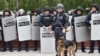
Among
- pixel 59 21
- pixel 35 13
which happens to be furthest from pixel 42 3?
pixel 59 21

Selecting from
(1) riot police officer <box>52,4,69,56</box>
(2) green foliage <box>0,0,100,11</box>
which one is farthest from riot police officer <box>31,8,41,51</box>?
(2) green foliage <box>0,0,100,11</box>

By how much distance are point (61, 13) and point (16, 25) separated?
3195 millimetres

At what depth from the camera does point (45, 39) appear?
49.0 feet

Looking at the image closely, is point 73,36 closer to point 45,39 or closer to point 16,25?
point 45,39

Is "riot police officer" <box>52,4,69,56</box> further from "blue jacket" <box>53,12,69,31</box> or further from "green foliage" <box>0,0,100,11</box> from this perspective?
"green foliage" <box>0,0,100,11</box>

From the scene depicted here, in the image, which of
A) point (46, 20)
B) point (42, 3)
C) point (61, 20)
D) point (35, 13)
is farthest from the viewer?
point (42, 3)

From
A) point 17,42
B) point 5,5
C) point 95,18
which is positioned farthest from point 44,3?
point 95,18

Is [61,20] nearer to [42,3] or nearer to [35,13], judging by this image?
[35,13]

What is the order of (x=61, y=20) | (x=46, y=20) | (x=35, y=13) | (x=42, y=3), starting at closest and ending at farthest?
(x=61, y=20), (x=46, y=20), (x=35, y=13), (x=42, y=3)

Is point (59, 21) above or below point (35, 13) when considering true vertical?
below

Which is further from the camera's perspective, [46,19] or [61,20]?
[46,19]

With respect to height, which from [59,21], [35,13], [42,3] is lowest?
[59,21]

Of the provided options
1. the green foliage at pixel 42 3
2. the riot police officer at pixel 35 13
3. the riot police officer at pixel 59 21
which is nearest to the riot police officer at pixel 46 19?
the riot police officer at pixel 35 13

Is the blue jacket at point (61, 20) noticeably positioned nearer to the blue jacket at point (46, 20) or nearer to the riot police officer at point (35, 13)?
the blue jacket at point (46, 20)
